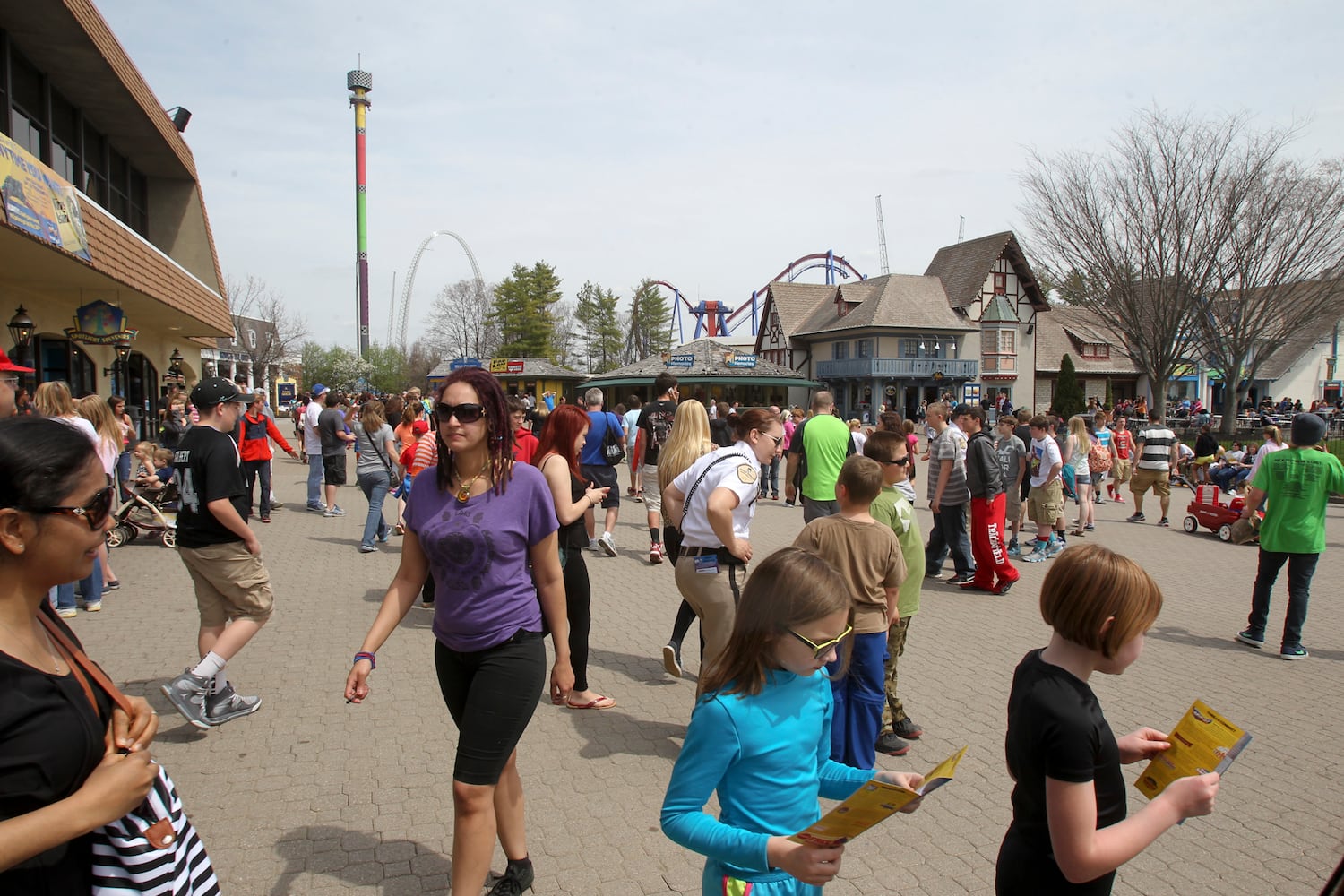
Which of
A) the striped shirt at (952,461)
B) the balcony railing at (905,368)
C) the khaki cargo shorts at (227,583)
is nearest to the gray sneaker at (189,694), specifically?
the khaki cargo shorts at (227,583)

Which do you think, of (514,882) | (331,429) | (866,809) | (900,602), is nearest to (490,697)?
(514,882)

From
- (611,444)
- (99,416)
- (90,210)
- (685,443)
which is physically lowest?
(611,444)

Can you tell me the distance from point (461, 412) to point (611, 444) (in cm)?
586

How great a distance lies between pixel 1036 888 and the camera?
1908mm

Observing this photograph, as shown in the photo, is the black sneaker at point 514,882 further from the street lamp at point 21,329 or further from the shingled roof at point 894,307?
the shingled roof at point 894,307

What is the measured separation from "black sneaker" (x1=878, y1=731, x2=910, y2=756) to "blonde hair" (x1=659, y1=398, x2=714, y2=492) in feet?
6.71

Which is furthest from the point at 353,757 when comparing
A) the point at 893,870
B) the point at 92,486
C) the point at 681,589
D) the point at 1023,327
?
the point at 1023,327

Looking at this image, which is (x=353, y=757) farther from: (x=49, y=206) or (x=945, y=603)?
(x=49, y=206)

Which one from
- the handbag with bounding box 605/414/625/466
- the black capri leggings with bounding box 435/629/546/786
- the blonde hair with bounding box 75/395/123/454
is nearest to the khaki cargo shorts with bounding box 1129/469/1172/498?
the handbag with bounding box 605/414/625/466

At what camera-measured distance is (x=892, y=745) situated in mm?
4504

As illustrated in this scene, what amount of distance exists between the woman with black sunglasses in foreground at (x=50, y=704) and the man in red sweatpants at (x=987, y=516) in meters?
7.85

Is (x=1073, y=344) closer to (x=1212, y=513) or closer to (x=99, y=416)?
(x=1212, y=513)

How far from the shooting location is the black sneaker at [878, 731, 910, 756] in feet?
14.7

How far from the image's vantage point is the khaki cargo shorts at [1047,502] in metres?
10.1
